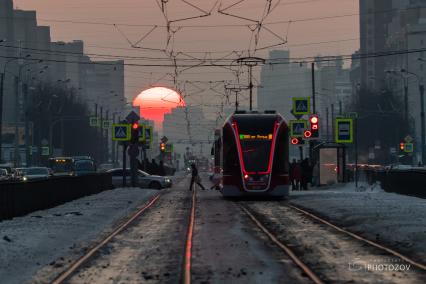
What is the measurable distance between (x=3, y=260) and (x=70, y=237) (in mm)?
4890

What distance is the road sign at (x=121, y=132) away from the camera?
42.5 meters

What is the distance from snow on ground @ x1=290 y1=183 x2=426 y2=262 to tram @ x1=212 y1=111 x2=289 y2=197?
1329mm

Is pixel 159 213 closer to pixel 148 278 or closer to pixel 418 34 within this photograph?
pixel 148 278

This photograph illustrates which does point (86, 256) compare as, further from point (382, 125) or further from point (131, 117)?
point (382, 125)

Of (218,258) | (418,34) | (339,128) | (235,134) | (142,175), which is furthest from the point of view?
(418,34)

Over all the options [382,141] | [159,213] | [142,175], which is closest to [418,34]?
[382,141]

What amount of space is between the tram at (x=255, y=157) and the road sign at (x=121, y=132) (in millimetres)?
8813

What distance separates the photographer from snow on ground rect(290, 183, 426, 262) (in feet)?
58.8

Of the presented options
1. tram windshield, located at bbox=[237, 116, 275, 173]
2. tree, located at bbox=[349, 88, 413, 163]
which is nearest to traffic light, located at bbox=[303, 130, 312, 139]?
tram windshield, located at bbox=[237, 116, 275, 173]

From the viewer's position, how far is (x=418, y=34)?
19150 cm

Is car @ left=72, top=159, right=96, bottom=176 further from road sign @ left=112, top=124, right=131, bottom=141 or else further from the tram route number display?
the tram route number display

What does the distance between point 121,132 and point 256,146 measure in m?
10.0

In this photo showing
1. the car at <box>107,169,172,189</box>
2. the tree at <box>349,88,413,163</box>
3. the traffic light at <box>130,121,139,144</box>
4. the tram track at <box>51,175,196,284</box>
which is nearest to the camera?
the tram track at <box>51,175,196,284</box>

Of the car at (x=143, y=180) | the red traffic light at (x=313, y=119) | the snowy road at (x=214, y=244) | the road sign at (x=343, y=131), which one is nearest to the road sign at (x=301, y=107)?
the red traffic light at (x=313, y=119)
